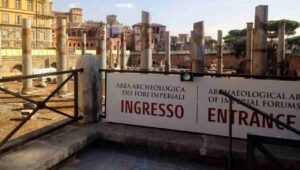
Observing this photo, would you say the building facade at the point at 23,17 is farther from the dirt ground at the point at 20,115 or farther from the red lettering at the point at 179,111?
the red lettering at the point at 179,111

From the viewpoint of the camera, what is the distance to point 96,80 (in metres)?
5.43

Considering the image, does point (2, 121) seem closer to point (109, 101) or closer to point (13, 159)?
point (109, 101)

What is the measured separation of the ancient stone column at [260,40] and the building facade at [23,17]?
55.9m

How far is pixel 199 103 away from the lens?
4711 mm

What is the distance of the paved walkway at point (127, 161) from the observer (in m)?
4.07

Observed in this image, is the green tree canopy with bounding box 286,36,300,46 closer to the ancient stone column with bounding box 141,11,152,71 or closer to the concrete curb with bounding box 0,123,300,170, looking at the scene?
the ancient stone column with bounding box 141,11,152,71

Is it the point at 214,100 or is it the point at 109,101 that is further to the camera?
the point at 109,101

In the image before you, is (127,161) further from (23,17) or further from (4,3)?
(23,17)

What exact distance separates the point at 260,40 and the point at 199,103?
683cm

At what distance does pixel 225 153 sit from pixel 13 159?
2.77m

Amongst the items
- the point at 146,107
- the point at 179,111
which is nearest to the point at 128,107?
the point at 146,107

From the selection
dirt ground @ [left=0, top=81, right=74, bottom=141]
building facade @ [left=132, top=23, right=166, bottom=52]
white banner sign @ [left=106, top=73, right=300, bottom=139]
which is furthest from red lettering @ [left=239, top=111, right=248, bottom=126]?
building facade @ [left=132, top=23, right=166, bottom=52]

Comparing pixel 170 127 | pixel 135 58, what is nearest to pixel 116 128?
pixel 170 127

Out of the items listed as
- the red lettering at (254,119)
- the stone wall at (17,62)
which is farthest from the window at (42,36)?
the red lettering at (254,119)
